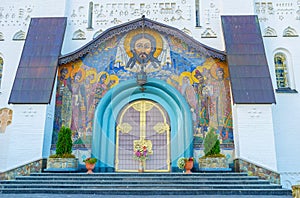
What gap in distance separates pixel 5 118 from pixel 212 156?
8.97 meters

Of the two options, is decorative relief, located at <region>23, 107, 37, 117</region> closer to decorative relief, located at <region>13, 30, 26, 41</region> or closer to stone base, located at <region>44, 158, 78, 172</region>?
stone base, located at <region>44, 158, 78, 172</region>

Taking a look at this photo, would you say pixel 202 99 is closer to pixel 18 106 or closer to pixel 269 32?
pixel 269 32

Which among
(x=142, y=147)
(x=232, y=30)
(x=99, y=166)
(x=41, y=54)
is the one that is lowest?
(x=99, y=166)

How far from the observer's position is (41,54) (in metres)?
13.5

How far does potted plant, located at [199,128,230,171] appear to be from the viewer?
36.7 feet

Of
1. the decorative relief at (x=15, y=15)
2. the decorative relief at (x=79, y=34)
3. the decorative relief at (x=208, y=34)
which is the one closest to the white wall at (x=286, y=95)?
the decorative relief at (x=208, y=34)

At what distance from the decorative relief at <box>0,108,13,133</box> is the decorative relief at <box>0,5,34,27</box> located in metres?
4.23

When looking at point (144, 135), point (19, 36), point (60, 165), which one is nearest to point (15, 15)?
point (19, 36)

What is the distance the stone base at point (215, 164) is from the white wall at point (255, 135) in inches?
33.5

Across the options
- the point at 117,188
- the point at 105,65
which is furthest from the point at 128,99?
the point at 117,188

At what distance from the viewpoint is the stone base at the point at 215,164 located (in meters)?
11.2

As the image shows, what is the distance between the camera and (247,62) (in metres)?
12.8

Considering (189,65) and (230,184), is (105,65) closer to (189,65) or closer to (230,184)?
(189,65)

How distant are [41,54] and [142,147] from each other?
18.9ft
